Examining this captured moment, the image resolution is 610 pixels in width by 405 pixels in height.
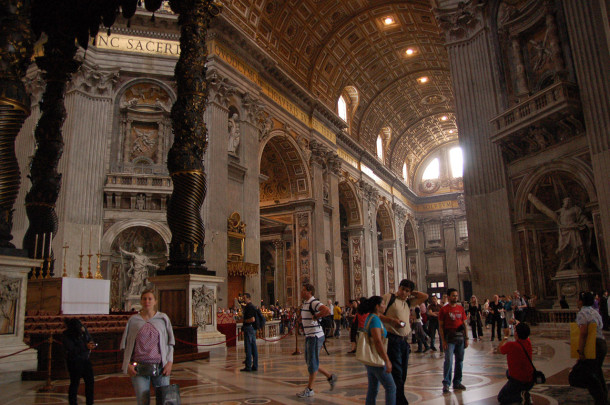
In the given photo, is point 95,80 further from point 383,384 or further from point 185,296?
point 383,384

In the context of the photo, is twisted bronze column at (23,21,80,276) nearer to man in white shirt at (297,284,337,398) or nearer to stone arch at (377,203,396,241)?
man in white shirt at (297,284,337,398)

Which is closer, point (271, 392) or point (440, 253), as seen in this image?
point (271, 392)

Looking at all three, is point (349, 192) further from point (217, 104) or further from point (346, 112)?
point (217, 104)

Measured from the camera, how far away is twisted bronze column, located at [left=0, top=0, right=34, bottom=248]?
535 cm

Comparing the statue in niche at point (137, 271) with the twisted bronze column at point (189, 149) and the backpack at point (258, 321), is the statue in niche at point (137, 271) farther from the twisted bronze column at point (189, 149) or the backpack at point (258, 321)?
the backpack at point (258, 321)

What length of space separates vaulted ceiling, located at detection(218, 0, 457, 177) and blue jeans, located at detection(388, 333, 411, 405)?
15.3 meters

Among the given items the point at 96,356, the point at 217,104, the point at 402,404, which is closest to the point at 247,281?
the point at 217,104

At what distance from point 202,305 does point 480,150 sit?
36.0ft

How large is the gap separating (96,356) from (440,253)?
40.0 meters

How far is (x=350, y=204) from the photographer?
31438 mm

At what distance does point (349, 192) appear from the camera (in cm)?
3088

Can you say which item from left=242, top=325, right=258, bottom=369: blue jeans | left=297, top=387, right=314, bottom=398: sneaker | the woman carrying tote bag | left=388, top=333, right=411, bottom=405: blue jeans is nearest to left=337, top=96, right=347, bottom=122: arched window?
left=242, top=325, right=258, bottom=369: blue jeans

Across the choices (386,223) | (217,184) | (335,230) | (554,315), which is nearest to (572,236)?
(554,315)

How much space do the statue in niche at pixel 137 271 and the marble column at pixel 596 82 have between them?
13.3 meters
